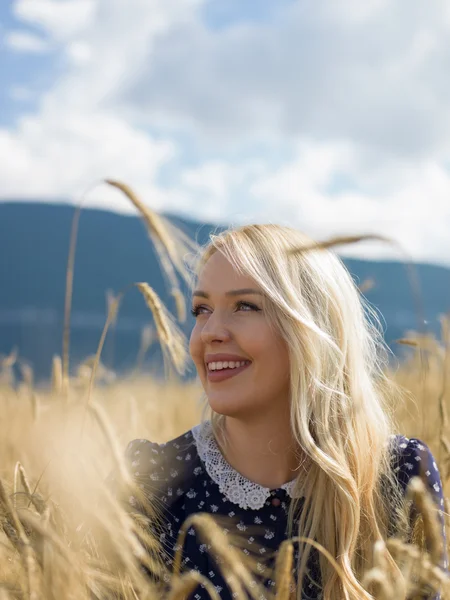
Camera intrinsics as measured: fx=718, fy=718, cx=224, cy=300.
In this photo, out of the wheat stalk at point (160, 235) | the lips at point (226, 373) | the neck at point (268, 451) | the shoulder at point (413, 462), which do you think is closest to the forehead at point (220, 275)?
the wheat stalk at point (160, 235)

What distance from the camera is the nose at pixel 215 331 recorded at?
1789 mm

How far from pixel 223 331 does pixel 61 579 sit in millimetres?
938

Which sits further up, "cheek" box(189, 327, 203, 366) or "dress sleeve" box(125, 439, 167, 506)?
"cheek" box(189, 327, 203, 366)

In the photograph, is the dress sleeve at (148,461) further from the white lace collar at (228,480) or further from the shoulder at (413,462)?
the shoulder at (413,462)

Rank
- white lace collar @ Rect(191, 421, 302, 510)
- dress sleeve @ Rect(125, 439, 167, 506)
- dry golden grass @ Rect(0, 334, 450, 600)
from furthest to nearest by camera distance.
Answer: dress sleeve @ Rect(125, 439, 167, 506) < white lace collar @ Rect(191, 421, 302, 510) < dry golden grass @ Rect(0, 334, 450, 600)

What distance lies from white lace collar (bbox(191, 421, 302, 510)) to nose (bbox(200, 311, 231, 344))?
35 cm

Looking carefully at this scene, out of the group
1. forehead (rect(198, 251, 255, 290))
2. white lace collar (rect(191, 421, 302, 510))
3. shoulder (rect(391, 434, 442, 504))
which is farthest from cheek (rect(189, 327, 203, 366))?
shoulder (rect(391, 434, 442, 504))

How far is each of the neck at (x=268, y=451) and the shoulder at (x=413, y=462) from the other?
26 cm

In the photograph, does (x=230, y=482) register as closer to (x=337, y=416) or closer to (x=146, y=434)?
(x=337, y=416)

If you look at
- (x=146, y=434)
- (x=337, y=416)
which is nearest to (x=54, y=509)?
(x=337, y=416)

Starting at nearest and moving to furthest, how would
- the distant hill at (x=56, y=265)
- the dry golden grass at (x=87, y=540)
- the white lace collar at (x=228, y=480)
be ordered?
the dry golden grass at (x=87, y=540) → the white lace collar at (x=228, y=480) → the distant hill at (x=56, y=265)

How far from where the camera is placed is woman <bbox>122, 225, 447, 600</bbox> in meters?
1.75

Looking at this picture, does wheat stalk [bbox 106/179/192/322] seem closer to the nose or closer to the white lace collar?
the nose

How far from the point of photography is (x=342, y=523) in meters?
1.71
